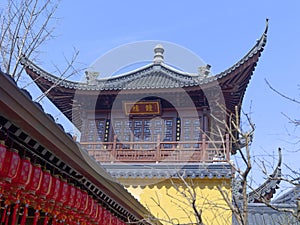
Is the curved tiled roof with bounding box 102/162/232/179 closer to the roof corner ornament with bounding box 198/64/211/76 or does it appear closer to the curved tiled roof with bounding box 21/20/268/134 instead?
the curved tiled roof with bounding box 21/20/268/134

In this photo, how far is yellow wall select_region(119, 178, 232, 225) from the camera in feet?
29.8

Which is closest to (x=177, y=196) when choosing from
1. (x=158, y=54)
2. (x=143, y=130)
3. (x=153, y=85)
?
(x=143, y=130)

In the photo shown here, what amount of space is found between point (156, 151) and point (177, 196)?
118cm

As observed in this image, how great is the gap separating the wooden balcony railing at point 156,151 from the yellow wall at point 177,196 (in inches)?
20.5

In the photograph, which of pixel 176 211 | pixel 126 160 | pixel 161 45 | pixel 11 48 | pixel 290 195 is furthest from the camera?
pixel 161 45

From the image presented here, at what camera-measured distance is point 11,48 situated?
336 inches

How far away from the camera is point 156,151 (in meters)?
9.77

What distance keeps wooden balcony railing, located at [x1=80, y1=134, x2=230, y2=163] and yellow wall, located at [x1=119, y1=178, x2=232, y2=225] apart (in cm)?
52

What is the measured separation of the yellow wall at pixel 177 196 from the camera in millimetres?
9086

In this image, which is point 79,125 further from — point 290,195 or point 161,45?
point 290,195

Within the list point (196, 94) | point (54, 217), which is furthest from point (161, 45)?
point (54, 217)

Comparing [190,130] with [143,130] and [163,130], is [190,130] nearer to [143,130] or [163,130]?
[163,130]

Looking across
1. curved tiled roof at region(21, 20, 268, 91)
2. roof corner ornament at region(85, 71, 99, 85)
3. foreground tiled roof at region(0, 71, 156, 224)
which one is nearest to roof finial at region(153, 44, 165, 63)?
curved tiled roof at region(21, 20, 268, 91)

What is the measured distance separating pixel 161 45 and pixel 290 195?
250 inches
